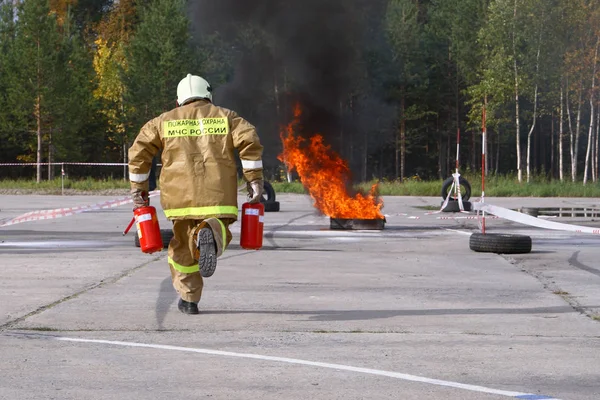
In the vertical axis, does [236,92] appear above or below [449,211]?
above

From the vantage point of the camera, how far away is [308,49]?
18.7 metres

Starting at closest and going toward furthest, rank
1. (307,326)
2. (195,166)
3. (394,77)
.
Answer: (307,326), (195,166), (394,77)

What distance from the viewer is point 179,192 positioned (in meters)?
7.45

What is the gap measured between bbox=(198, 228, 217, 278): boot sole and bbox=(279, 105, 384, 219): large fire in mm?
10024

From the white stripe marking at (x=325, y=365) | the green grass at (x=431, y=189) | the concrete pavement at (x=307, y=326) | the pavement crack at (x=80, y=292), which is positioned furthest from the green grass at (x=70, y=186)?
the white stripe marking at (x=325, y=365)

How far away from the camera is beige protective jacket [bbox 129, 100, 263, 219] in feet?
24.3

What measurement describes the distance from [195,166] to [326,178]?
33.1 feet

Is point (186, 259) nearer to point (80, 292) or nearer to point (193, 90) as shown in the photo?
point (193, 90)

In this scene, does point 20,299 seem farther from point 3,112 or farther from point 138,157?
point 3,112

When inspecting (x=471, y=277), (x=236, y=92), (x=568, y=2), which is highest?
(x=568, y=2)

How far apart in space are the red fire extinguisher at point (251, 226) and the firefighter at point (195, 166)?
0.54 ft

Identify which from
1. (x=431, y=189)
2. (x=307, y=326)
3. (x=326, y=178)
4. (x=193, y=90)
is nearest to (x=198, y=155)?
(x=193, y=90)

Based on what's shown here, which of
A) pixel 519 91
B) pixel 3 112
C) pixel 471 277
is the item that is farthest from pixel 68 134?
pixel 471 277

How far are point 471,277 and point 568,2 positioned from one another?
153ft
